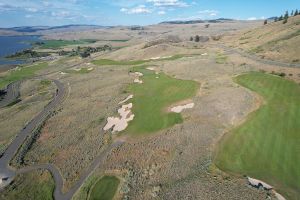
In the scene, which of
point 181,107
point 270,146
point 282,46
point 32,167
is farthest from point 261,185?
point 282,46

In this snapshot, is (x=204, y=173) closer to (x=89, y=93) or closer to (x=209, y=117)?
(x=209, y=117)

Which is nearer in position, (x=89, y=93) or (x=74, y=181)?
(x=74, y=181)

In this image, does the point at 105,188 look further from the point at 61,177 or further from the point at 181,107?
the point at 181,107

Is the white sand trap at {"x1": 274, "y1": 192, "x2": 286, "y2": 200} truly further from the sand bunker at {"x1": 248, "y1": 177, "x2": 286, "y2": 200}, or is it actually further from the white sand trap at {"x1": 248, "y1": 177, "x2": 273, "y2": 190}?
the white sand trap at {"x1": 248, "y1": 177, "x2": 273, "y2": 190}

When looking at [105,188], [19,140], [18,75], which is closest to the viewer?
[105,188]

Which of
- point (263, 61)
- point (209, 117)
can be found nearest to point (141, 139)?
point (209, 117)

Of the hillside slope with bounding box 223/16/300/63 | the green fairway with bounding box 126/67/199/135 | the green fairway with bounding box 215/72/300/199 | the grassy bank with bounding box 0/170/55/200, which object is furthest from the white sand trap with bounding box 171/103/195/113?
the hillside slope with bounding box 223/16/300/63
